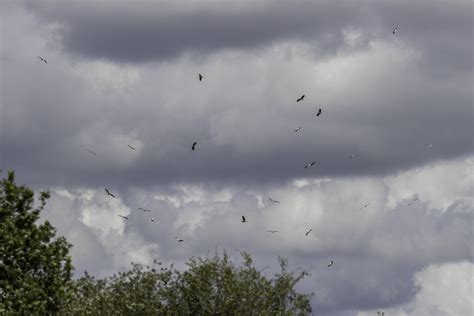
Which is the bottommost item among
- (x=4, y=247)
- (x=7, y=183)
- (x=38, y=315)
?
(x=38, y=315)

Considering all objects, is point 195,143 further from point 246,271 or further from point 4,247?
point 246,271

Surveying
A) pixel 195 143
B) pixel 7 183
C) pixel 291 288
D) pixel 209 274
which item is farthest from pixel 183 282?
pixel 195 143

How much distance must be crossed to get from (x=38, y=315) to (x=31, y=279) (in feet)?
9.43

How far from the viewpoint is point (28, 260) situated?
76125 millimetres

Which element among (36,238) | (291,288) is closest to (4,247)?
(36,238)

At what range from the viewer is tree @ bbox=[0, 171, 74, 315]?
→ 74.2 metres

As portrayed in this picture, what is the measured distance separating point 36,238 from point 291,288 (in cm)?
2520

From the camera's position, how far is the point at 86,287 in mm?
102250

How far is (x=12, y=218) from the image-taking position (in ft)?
253

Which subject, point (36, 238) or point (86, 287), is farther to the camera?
point (86, 287)

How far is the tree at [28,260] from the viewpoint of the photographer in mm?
74250

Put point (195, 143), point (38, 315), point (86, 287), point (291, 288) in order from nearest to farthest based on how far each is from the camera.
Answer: point (195, 143) < point (38, 315) < point (291, 288) < point (86, 287)

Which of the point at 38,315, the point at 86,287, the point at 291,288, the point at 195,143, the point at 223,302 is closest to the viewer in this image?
the point at 195,143

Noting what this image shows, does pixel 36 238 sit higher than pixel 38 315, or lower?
higher
